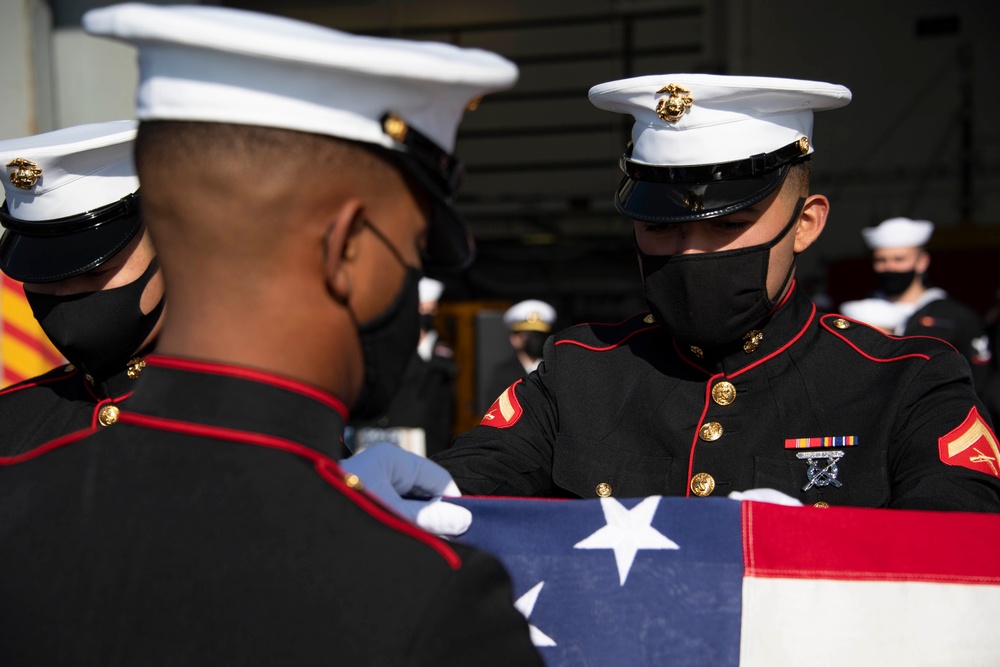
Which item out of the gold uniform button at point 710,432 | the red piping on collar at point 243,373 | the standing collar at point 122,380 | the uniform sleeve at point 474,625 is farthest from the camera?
→ the standing collar at point 122,380

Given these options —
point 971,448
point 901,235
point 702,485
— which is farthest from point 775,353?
point 901,235

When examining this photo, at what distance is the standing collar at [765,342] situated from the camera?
7.72 feet

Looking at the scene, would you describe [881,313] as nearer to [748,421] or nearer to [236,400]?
[748,421]

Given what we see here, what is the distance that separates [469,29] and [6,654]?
13.7 metres

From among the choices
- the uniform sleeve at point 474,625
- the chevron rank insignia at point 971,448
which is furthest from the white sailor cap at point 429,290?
the uniform sleeve at point 474,625

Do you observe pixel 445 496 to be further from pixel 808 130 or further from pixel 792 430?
pixel 808 130

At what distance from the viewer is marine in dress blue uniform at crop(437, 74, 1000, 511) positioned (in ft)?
7.05

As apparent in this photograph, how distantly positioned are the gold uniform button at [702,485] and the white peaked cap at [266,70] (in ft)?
4.05

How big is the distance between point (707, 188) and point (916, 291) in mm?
5985

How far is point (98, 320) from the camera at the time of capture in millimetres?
2383

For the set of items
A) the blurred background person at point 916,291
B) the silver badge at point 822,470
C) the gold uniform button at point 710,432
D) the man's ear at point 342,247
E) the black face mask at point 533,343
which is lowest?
the black face mask at point 533,343

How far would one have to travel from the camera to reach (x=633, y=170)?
2.36m

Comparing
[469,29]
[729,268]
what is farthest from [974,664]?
[469,29]

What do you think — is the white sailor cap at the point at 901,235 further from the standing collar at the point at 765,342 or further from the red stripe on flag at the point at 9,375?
the red stripe on flag at the point at 9,375
